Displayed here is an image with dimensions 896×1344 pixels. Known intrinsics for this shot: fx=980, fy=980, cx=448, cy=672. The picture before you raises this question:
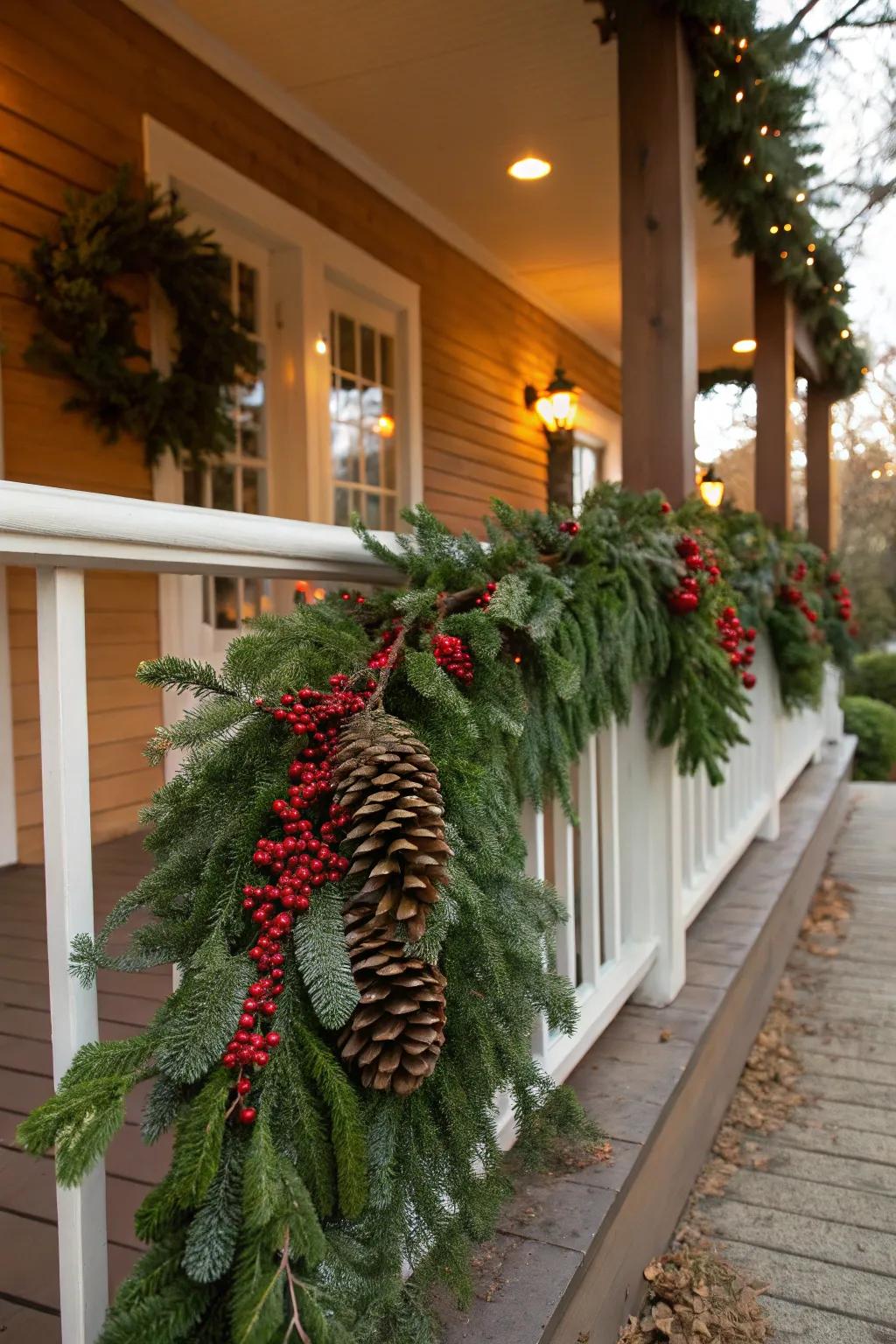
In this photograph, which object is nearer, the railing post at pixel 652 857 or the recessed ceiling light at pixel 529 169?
the railing post at pixel 652 857

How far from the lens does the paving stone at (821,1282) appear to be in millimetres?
1639

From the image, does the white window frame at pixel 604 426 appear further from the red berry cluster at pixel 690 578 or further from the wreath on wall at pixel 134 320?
the red berry cluster at pixel 690 578

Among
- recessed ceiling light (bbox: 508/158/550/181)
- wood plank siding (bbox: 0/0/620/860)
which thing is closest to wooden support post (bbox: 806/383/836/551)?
recessed ceiling light (bbox: 508/158/550/181)

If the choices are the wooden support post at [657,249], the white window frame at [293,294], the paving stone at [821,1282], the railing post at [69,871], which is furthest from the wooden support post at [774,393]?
the railing post at [69,871]

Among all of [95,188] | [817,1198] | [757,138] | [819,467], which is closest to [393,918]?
[817,1198]

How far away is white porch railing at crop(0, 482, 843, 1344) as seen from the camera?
2.57ft

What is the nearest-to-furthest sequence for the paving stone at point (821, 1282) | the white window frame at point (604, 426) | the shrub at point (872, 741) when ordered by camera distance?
the paving stone at point (821, 1282), the white window frame at point (604, 426), the shrub at point (872, 741)

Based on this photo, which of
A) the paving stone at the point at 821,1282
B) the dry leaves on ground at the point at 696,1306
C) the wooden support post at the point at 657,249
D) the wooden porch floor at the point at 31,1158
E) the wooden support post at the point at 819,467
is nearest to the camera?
the wooden porch floor at the point at 31,1158

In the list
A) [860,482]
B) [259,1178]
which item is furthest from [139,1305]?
[860,482]

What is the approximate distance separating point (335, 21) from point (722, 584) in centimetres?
291

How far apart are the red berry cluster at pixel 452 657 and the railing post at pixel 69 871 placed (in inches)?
15.4

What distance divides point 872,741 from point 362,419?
7253mm

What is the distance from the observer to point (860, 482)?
15.2 m

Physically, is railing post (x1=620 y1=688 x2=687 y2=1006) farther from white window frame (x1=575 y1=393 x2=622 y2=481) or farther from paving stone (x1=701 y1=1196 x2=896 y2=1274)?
white window frame (x1=575 y1=393 x2=622 y2=481)
